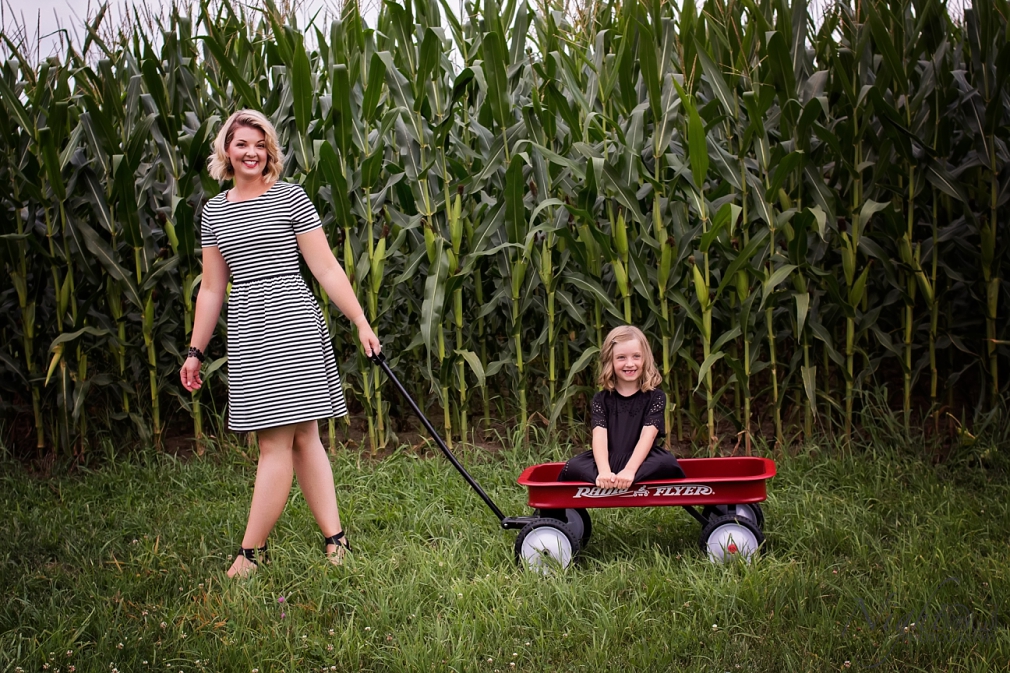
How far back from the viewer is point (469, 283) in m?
5.58

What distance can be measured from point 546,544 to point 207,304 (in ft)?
5.50

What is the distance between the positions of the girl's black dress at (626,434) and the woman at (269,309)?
0.96m

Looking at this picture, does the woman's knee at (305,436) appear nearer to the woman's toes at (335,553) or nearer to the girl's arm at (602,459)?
the woman's toes at (335,553)

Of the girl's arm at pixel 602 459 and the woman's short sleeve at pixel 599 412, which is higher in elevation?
the woman's short sleeve at pixel 599 412

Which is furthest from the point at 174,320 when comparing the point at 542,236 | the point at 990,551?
the point at 990,551

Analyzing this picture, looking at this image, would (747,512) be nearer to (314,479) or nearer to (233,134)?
(314,479)

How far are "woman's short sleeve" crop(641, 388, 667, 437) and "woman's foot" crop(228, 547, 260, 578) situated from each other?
1.66 m

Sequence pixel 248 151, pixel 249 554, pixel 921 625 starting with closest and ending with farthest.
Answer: pixel 921 625 → pixel 248 151 → pixel 249 554

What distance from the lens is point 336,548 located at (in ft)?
12.6

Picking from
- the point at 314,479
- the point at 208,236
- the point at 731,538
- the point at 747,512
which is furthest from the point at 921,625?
the point at 208,236

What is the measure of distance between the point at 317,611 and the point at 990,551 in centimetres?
260

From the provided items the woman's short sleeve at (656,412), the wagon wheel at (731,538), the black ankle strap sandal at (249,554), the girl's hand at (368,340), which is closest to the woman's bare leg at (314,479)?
the black ankle strap sandal at (249,554)

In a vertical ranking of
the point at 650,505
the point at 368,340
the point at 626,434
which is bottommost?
the point at 650,505

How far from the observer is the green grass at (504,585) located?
9.78 feet
